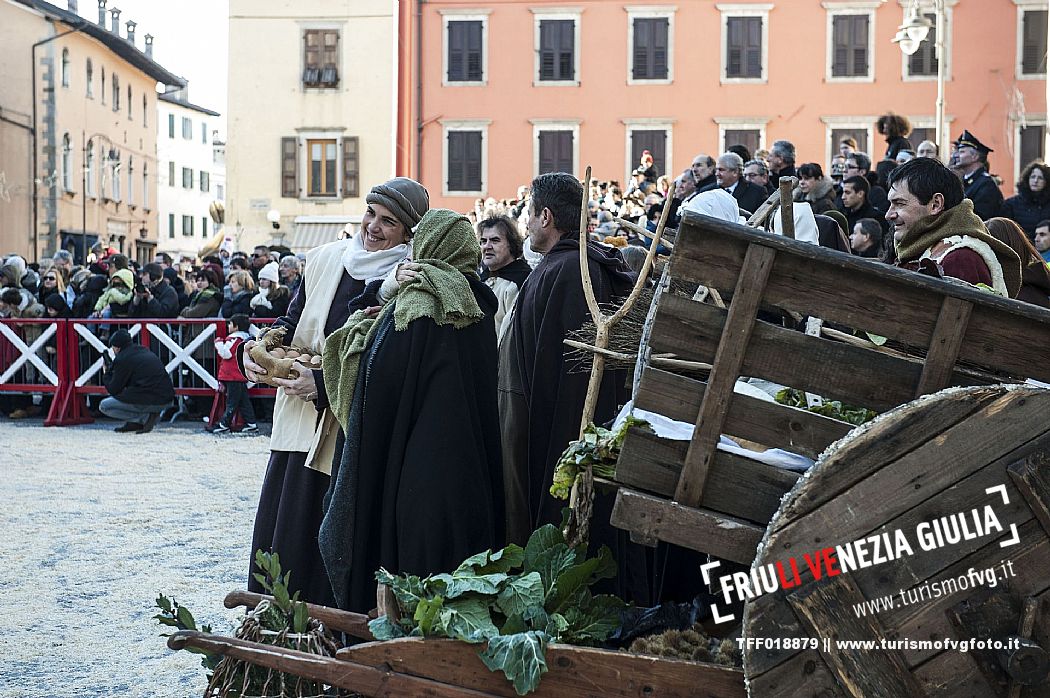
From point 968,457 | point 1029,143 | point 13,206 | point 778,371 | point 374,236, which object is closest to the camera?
point 968,457

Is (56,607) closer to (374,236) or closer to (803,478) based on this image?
(374,236)

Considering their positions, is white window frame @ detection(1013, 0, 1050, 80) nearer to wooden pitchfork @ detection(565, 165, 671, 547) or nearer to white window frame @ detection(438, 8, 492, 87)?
white window frame @ detection(438, 8, 492, 87)

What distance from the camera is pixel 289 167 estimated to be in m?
38.6

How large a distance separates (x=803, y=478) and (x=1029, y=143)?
34.5 metres

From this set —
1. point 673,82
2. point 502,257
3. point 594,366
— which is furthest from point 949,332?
point 673,82

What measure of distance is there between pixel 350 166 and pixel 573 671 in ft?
119

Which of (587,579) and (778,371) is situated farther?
(587,579)

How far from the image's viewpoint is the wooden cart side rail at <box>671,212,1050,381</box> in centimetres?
280

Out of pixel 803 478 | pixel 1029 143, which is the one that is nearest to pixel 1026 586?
pixel 803 478

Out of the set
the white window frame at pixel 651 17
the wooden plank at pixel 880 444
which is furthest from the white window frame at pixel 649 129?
the wooden plank at pixel 880 444

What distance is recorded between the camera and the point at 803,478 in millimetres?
2764

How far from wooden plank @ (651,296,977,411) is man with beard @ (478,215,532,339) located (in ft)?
10.9

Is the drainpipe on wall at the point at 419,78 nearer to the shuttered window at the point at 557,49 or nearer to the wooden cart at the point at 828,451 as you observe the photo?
the shuttered window at the point at 557,49

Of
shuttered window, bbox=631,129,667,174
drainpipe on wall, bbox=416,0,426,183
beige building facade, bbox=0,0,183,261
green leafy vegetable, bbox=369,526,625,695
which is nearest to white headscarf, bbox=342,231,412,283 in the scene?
green leafy vegetable, bbox=369,526,625,695
